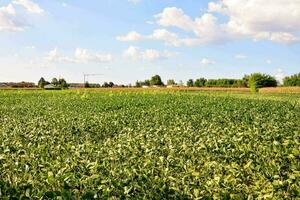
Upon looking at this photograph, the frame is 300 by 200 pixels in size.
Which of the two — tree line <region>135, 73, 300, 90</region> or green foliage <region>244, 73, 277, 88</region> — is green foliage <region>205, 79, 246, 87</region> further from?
green foliage <region>244, 73, 277, 88</region>

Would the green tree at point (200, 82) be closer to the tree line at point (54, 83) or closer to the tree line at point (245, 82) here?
the tree line at point (245, 82)

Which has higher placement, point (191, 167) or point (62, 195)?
point (62, 195)

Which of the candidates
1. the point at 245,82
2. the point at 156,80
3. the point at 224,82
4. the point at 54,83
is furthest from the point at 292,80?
the point at 54,83

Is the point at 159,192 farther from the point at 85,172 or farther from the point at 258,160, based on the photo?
the point at 258,160

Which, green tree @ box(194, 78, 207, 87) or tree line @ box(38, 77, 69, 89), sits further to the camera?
green tree @ box(194, 78, 207, 87)

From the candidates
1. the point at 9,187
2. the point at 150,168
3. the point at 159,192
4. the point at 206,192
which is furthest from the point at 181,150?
the point at 9,187

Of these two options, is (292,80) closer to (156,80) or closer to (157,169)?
(156,80)

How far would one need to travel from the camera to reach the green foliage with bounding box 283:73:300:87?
14525 centimetres

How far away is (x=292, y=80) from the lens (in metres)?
148

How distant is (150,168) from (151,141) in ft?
11.4

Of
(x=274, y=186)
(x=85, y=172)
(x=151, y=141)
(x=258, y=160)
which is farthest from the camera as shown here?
(x=151, y=141)

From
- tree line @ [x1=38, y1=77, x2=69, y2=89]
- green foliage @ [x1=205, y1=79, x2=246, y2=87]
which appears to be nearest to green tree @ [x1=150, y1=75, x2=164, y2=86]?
green foliage @ [x1=205, y1=79, x2=246, y2=87]

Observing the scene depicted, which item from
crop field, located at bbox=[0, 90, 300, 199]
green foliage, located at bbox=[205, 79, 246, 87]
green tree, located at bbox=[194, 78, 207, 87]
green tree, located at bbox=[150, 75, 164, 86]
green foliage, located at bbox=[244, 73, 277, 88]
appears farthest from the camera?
green tree, located at bbox=[150, 75, 164, 86]

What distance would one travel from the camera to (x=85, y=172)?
6.02 m
